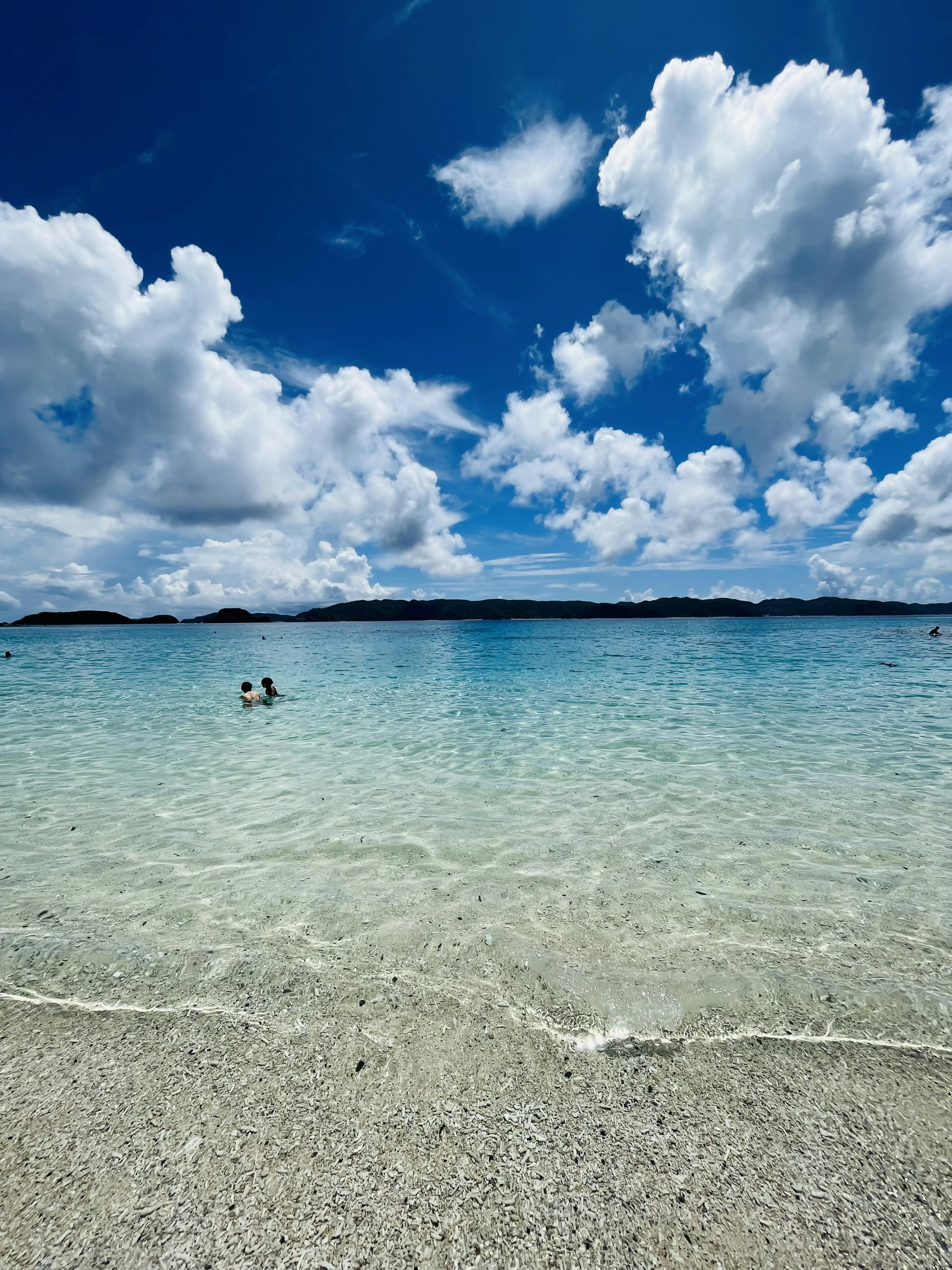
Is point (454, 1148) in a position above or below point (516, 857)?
above

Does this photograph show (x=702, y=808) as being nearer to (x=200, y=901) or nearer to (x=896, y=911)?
(x=896, y=911)

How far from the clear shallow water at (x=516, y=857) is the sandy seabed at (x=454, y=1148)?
0.59 m

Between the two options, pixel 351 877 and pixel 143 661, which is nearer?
pixel 351 877

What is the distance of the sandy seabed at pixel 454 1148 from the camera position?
2.47 m

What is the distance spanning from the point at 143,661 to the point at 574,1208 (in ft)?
187

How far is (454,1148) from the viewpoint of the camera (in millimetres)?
2951

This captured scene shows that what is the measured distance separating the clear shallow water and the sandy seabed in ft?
1.92

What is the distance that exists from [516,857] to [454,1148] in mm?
4508

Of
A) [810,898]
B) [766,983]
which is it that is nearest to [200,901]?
[766,983]

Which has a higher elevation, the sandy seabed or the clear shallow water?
the sandy seabed

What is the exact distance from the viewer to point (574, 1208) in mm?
2639

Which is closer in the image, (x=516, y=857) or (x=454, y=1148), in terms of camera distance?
(x=454, y=1148)

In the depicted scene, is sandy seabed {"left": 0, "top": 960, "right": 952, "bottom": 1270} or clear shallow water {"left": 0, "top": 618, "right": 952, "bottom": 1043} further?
clear shallow water {"left": 0, "top": 618, "right": 952, "bottom": 1043}

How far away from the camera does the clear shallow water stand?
15.4 feet
